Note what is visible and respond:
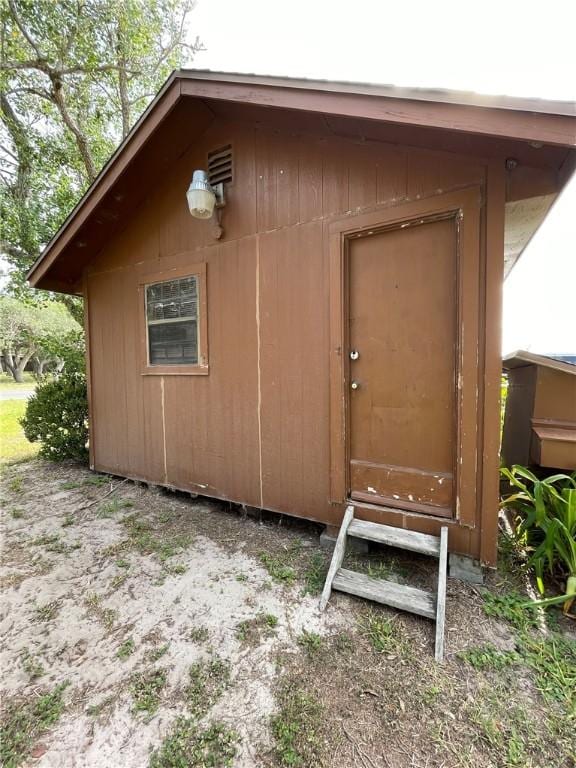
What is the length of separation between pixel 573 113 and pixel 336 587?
2.78 metres

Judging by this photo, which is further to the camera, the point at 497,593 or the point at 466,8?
the point at 466,8

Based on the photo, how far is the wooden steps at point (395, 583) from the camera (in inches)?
71.7

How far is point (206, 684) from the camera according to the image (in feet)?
4.97

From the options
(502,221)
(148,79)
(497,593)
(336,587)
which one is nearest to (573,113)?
(502,221)

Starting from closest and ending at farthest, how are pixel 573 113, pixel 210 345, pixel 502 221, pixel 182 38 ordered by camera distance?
pixel 573 113 < pixel 502 221 < pixel 210 345 < pixel 182 38

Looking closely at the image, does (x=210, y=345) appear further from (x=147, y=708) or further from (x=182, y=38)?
(x=182, y=38)

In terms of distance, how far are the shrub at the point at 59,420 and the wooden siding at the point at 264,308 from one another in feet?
5.72

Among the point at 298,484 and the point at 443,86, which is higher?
the point at 443,86

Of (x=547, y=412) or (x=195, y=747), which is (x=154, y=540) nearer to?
(x=195, y=747)

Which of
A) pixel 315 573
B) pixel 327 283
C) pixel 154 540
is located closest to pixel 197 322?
pixel 327 283

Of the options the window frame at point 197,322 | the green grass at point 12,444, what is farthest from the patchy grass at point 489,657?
the green grass at point 12,444

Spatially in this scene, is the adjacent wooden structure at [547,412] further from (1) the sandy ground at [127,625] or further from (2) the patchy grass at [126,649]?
(2) the patchy grass at [126,649]

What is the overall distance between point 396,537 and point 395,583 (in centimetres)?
27

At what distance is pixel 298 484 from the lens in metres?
2.82
